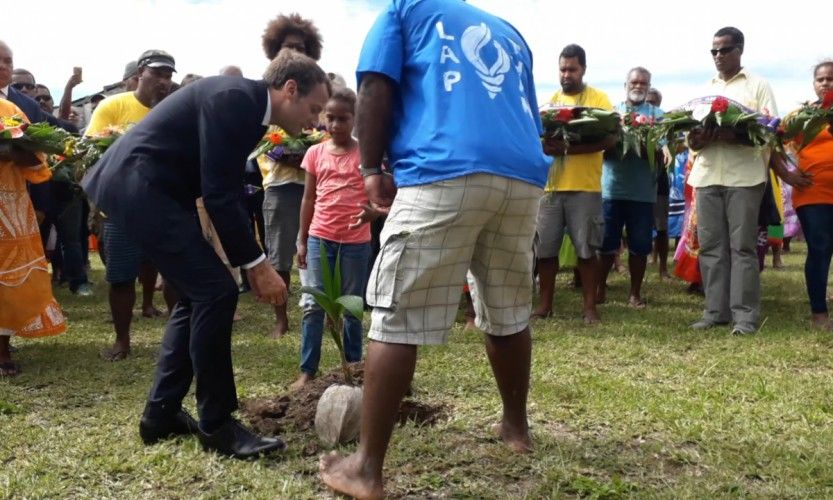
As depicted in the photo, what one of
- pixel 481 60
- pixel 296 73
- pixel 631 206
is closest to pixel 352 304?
pixel 296 73

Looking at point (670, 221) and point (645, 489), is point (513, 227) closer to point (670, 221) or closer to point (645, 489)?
point (645, 489)

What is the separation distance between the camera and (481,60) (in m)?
3.17

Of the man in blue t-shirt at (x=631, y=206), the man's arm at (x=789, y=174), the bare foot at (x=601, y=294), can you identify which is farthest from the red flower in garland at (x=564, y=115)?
the bare foot at (x=601, y=294)

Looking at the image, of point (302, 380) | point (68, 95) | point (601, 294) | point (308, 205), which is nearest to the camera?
point (302, 380)

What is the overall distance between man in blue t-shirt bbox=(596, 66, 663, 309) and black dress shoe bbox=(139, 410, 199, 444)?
4636 mm

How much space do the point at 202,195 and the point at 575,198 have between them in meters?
4.15

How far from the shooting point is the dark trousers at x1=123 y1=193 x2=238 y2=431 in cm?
367

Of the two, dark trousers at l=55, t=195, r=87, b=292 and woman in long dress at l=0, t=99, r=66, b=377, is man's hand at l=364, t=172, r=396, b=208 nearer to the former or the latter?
woman in long dress at l=0, t=99, r=66, b=377

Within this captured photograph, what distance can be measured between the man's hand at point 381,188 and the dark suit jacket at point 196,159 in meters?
0.62

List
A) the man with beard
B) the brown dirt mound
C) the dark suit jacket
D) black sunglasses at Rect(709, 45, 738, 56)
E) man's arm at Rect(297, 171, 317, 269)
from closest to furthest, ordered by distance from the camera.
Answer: the dark suit jacket → the brown dirt mound → man's arm at Rect(297, 171, 317, 269) → the man with beard → black sunglasses at Rect(709, 45, 738, 56)

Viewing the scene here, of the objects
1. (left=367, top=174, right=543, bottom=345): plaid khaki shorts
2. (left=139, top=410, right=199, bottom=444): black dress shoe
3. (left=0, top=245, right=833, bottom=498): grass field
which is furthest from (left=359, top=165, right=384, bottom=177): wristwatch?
(left=139, top=410, right=199, bottom=444): black dress shoe

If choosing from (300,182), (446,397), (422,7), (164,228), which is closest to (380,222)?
(300,182)

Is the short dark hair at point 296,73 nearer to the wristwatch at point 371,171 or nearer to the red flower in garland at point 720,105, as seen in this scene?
the wristwatch at point 371,171

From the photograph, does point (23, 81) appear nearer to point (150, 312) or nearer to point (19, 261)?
point (150, 312)
